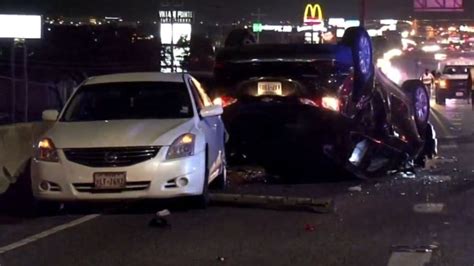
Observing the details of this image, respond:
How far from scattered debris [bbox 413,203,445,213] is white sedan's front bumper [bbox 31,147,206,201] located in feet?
8.92

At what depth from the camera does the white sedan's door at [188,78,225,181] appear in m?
11.3

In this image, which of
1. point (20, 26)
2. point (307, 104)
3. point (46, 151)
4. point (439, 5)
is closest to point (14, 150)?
point (46, 151)

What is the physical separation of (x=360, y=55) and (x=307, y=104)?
4.56 ft

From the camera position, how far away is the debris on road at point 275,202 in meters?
10.7

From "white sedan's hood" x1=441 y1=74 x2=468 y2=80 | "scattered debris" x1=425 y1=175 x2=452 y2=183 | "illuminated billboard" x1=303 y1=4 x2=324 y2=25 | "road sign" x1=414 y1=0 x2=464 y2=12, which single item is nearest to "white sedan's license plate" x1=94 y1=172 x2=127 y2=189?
"scattered debris" x1=425 y1=175 x2=452 y2=183

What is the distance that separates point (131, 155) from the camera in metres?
10.2

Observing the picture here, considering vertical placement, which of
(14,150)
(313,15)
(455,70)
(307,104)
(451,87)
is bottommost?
(451,87)

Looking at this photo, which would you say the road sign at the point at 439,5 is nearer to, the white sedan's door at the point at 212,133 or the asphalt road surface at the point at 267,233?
the asphalt road surface at the point at 267,233

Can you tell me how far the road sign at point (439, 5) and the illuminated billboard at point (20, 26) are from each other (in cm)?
2711

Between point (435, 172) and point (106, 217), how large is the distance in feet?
20.6

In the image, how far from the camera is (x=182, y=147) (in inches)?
411

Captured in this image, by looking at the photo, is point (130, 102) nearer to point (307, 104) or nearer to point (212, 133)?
point (212, 133)

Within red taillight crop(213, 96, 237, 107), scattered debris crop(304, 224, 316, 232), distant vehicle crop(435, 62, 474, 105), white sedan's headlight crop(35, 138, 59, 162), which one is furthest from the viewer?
distant vehicle crop(435, 62, 474, 105)

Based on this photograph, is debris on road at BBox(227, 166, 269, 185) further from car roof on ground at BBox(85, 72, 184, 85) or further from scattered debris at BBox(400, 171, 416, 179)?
car roof on ground at BBox(85, 72, 184, 85)
